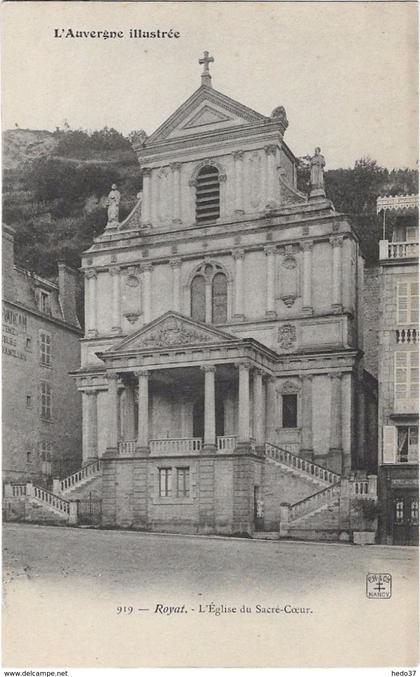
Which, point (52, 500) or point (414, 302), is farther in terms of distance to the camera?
point (52, 500)

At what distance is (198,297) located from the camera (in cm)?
3728

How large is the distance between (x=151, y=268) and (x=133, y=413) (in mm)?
5756

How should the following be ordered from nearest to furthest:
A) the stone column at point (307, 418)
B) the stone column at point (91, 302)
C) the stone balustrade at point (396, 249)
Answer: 1. the stone balustrade at point (396, 249)
2. the stone column at point (307, 418)
3. the stone column at point (91, 302)

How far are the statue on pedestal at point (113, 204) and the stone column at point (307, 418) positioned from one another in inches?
397


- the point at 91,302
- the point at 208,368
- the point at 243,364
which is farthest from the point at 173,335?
the point at 91,302

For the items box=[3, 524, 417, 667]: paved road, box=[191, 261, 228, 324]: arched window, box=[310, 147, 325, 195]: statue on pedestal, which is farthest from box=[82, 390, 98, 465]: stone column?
box=[310, 147, 325, 195]: statue on pedestal

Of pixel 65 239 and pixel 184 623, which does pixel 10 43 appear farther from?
pixel 65 239

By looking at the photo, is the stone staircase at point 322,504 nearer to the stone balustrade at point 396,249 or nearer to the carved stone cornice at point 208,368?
the carved stone cornice at point 208,368

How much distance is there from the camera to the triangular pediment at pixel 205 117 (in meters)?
34.9

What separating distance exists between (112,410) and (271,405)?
18.7 ft

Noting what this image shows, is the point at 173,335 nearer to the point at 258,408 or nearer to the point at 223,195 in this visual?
the point at 258,408

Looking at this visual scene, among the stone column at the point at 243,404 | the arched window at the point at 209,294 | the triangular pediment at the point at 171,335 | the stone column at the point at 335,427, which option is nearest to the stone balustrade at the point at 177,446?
the stone column at the point at 243,404

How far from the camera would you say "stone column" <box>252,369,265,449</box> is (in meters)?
Answer: 34.2

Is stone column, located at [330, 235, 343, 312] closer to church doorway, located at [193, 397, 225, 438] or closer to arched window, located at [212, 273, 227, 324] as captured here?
arched window, located at [212, 273, 227, 324]
